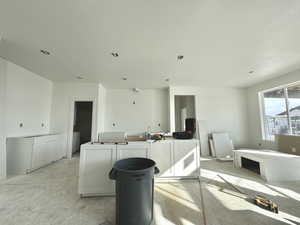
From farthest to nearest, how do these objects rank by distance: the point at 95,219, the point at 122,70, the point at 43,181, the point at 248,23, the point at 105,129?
the point at 105,129 < the point at 122,70 < the point at 43,181 < the point at 248,23 < the point at 95,219

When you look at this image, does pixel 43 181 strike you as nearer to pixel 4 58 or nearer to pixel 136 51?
pixel 4 58

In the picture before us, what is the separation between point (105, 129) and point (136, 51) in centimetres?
366

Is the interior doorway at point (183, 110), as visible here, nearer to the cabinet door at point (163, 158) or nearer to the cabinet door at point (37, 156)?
the cabinet door at point (163, 158)

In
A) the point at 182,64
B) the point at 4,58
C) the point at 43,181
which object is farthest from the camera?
the point at 182,64

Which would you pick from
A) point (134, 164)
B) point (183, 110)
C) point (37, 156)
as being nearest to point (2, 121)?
point (37, 156)

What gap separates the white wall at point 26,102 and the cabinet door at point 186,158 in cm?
410

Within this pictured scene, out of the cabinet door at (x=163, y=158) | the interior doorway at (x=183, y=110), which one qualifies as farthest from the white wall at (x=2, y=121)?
the interior doorway at (x=183, y=110)

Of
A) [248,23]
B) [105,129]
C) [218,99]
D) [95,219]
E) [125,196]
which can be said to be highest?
[248,23]

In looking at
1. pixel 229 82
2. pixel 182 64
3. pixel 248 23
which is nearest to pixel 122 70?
pixel 182 64

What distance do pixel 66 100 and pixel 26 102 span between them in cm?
116

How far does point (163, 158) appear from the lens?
2.83 metres

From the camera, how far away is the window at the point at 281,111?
4.13 m

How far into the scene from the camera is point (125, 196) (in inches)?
59.1

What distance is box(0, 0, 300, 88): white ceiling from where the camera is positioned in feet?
5.81
